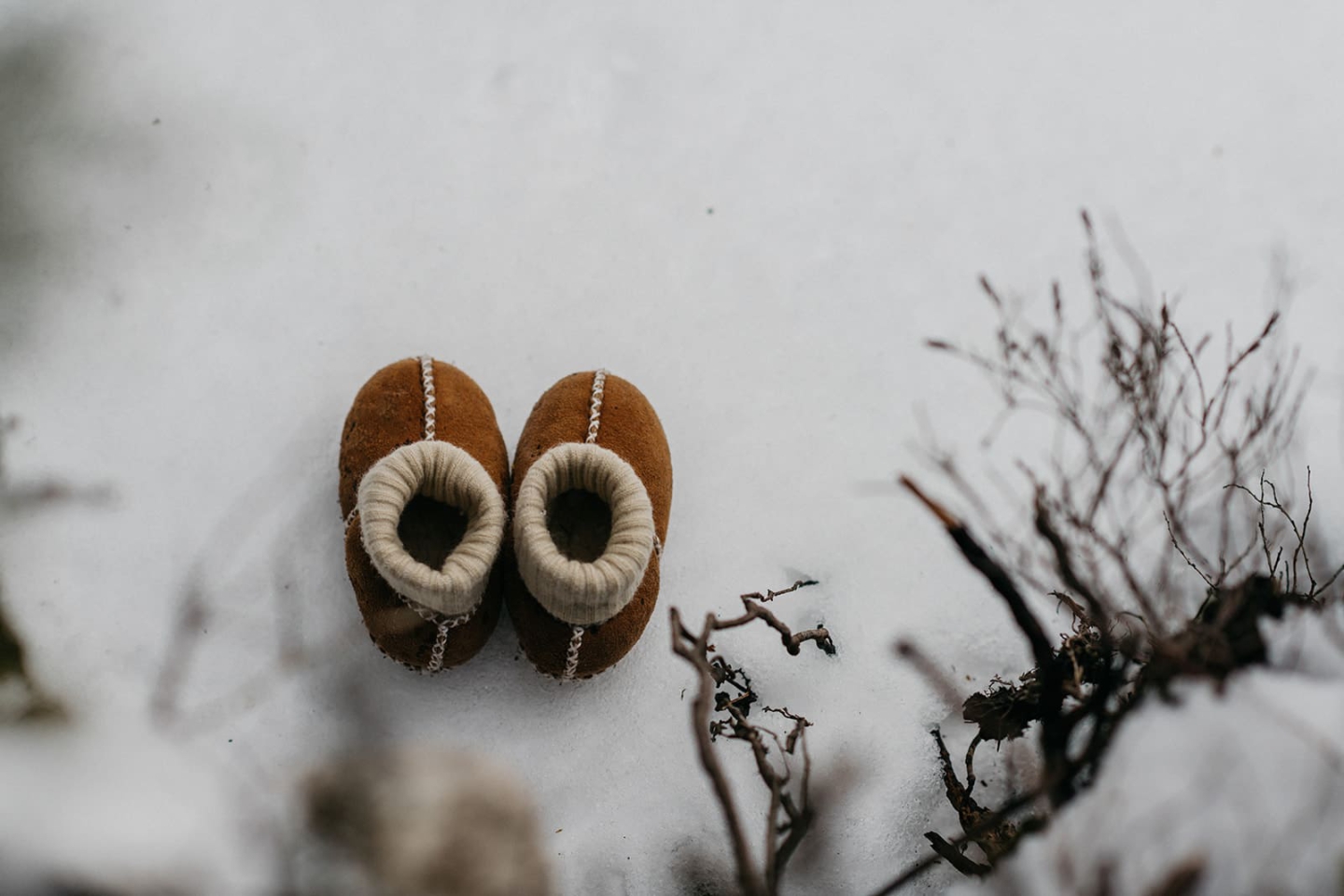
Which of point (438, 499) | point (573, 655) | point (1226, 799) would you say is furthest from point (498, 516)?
point (1226, 799)

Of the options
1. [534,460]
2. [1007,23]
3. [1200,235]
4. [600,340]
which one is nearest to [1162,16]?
[1007,23]

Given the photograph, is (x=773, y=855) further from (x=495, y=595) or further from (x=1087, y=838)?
(x=495, y=595)

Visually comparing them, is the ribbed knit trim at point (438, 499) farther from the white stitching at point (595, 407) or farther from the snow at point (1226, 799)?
the snow at point (1226, 799)

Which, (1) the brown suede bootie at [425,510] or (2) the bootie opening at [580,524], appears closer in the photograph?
(1) the brown suede bootie at [425,510]

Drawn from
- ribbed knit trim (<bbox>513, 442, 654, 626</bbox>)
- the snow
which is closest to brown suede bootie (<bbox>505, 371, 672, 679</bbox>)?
ribbed knit trim (<bbox>513, 442, 654, 626</bbox>)

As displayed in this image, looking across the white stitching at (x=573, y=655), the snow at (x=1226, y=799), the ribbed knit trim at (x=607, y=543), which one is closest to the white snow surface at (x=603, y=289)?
the white stitching at (x=573, y=655)

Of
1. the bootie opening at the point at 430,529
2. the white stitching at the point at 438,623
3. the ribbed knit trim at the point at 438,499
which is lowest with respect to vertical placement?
the white stitching at the point at 438,623

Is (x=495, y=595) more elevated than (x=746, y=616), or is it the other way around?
(x=746, y=616)
